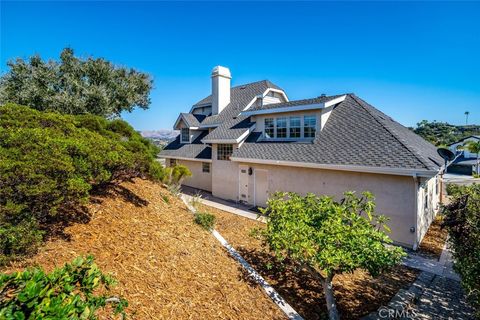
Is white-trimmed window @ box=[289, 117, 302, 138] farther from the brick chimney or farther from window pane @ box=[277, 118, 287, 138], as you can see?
the brick chimney

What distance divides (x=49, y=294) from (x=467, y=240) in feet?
21.2

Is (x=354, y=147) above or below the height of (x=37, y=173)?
above

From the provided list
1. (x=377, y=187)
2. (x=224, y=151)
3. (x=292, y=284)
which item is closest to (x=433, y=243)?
(x=377, y=187)

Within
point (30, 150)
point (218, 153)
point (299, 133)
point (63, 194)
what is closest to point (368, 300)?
point (63, 194)

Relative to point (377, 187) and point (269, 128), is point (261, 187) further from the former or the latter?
point (377, 187)

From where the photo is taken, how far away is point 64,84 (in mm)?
16438

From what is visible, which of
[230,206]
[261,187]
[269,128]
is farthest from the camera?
[269,128]

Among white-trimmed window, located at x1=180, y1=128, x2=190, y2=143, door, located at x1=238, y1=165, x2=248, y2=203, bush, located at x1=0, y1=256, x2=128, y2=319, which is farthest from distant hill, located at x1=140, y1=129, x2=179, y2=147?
bush, located at x1=0, y1=256, x2=128, y2=319

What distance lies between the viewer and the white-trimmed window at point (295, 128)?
566 inches

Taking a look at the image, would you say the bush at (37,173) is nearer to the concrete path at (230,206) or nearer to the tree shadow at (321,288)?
the tree shadow at (321,288)

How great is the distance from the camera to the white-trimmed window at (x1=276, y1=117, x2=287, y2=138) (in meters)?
14.9

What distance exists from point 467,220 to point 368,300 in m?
2.98

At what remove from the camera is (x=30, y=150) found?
510 cm

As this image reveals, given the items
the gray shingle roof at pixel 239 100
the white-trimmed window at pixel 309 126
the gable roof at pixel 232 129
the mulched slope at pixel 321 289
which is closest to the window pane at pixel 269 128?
the gable roof at pixel 232 129
